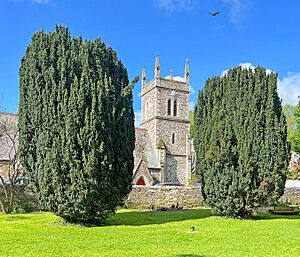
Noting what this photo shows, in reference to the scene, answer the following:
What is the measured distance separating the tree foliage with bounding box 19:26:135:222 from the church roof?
67.8 ft

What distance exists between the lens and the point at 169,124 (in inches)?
1615

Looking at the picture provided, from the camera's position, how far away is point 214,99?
1659 centimetres

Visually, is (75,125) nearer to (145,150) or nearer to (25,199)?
(25,199)

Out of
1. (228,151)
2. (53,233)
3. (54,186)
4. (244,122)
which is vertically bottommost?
(53,233)

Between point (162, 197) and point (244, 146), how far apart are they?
8525 mm

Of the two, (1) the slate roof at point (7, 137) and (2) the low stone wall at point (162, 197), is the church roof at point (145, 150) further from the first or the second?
(2) the low stone wall at point (162, 197)

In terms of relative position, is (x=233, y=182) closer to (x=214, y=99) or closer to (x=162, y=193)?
(x=214, y=99)

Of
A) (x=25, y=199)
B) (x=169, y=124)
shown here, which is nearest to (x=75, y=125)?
(x=25, y=199)

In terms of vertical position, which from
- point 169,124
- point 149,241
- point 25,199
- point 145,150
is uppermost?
point 169,124

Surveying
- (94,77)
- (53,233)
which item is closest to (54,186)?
(53,233)

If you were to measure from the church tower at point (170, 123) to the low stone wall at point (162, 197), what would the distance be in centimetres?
1445

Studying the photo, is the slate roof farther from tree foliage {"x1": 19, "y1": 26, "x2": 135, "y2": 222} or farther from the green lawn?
the green lawn

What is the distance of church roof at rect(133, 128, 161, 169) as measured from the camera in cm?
3619

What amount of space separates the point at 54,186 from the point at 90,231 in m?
2.09
